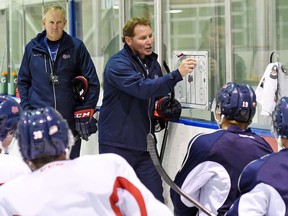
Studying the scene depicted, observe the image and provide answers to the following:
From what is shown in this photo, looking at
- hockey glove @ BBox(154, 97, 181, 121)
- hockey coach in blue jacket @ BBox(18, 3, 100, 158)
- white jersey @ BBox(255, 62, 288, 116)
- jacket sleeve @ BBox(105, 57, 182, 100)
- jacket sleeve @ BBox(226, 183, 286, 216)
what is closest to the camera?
jacket sleeve @ BBox(226, 183, 286, 216)

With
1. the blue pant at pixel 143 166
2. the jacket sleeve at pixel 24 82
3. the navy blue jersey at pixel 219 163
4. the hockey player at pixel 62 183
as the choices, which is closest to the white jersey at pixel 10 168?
the hockey player at pixel 62 183

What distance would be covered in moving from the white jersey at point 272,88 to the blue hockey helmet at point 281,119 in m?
1.29

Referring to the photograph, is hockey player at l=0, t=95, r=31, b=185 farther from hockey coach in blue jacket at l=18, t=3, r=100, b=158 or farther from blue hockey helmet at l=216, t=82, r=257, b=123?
hockey coach in blue jacket at l=18, t=3, r=100, b=158

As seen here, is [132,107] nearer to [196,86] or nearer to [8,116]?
[196,86]

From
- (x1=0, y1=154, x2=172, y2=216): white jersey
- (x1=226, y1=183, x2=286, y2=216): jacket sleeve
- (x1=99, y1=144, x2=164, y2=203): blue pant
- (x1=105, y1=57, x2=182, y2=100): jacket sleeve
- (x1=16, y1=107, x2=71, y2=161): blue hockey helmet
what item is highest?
(x1=105, y1=57, x2=182, y2=100): jacket sleeve

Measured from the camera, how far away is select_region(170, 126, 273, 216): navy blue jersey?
7.70 feet

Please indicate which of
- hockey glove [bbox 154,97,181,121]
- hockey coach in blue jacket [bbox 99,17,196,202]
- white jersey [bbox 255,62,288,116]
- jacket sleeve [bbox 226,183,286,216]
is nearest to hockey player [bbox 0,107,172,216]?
jacket sleeve [bbox 226,183,286,216]

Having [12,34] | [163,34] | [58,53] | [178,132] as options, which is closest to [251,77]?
[178,132]

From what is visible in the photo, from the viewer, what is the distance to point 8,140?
2301mm

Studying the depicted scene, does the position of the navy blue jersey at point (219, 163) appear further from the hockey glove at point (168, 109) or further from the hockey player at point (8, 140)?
the hockey glove at point (168, 109)

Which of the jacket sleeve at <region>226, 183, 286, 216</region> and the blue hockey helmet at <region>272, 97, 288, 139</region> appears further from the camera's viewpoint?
the blue hockey helmet at <region>272, 97, 288, 139</region>

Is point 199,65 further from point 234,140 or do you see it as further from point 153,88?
point 234,140

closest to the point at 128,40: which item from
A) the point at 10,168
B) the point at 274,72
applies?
the point at 274,72

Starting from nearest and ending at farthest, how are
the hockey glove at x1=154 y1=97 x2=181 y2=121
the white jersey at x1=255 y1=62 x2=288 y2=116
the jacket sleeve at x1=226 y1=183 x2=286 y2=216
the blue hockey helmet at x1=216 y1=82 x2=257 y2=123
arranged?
the jacket sleeve at x1=226 y1=183 x2=286 y2=216, the blue hockey helmet at x1=216 y1=82 x2=257 y2=123, the white jersey at x1=255 y1=62 x2=288 y2=116, the hockey glove at x1=154 y1=97 x2=181 y2=121
